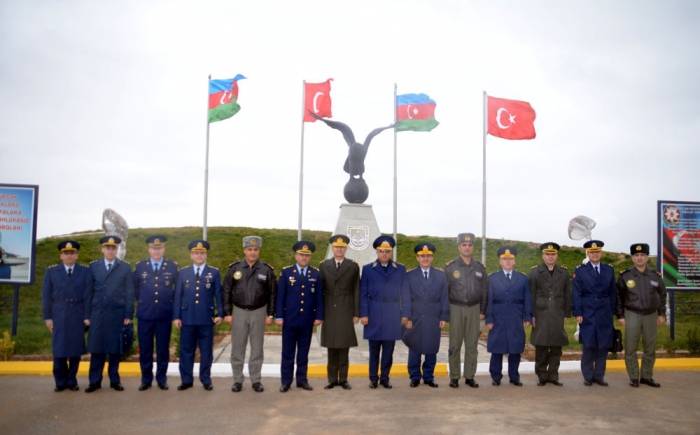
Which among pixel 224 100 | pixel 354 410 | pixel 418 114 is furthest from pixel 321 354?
pixel 418 114

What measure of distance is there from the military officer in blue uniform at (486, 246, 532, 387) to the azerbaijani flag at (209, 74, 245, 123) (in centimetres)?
896

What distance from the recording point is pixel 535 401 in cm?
553

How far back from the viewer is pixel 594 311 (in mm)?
6402

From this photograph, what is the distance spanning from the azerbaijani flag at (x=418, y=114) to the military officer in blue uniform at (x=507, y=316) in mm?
8179

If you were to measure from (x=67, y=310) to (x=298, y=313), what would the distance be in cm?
245

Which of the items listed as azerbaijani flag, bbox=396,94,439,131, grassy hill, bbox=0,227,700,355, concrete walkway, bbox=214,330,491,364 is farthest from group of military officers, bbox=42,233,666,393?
grassy hill, bbox=0,227,700,355

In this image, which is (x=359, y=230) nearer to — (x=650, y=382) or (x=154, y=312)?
(x=154, y=312)

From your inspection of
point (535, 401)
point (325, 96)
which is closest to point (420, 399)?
point (535, 401)

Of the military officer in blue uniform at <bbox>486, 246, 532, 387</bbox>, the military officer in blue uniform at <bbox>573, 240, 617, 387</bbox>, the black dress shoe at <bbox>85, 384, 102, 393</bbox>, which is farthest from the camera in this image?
the military officer in blue uniform at <bbox>573, 240, 617, 387</bbox>

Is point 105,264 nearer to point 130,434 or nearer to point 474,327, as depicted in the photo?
point 130,434

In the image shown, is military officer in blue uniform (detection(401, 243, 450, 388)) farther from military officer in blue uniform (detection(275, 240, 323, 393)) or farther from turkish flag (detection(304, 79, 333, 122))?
turkish flag (detection(304, 79, 333, 122))

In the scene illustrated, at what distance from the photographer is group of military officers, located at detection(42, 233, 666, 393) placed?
583 cm

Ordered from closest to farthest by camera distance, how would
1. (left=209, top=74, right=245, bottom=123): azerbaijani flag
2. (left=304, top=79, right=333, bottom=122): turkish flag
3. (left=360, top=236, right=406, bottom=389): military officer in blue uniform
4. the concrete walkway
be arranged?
(left=360, top=236, right=406, bottom=389): military officer in blue uniform < the concrete walkway < (left=209, top=74, right=245, bottom=123): azerbaijani flag < (left=304, top=79, right=333, bottom=122): turkish flag

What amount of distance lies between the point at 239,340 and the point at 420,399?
2.03m
